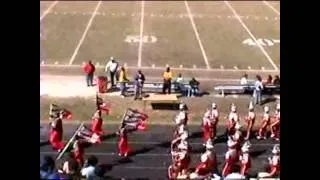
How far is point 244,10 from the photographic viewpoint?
10.9 metres

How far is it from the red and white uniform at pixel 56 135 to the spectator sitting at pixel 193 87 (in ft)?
4.16

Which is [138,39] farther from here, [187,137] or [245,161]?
[245,161]

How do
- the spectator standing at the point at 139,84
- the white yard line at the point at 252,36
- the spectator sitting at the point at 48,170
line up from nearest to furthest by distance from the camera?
1. the spectator sitting at the point at 48,170
2. the spectator standing at the point at 139,84
3. the white yard line at the point at 252,36

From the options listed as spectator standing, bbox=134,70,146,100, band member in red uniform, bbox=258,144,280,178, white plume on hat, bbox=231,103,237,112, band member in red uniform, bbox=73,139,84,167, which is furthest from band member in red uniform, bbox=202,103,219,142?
band member in red uniform, bbox=73,139,84,167

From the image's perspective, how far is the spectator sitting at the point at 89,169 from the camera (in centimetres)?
559

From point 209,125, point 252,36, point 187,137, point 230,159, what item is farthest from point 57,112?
point 252,36

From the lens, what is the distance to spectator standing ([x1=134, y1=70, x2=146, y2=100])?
6789mm

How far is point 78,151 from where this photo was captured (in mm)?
5855

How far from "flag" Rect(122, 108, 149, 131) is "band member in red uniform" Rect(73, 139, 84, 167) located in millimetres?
424

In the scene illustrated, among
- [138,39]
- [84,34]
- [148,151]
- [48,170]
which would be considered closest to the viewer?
[48,170]

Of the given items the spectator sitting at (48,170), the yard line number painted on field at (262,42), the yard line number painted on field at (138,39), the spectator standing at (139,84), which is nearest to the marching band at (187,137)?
the spectator sitting at (48,170)

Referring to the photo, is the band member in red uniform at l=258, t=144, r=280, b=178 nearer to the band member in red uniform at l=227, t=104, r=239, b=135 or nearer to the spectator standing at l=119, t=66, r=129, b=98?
the band member in red uniform at l=227, t=104, r=239, b=135

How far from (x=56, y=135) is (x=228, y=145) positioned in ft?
4.09

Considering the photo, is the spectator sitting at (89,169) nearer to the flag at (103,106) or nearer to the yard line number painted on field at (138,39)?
the flag at (103,106)
